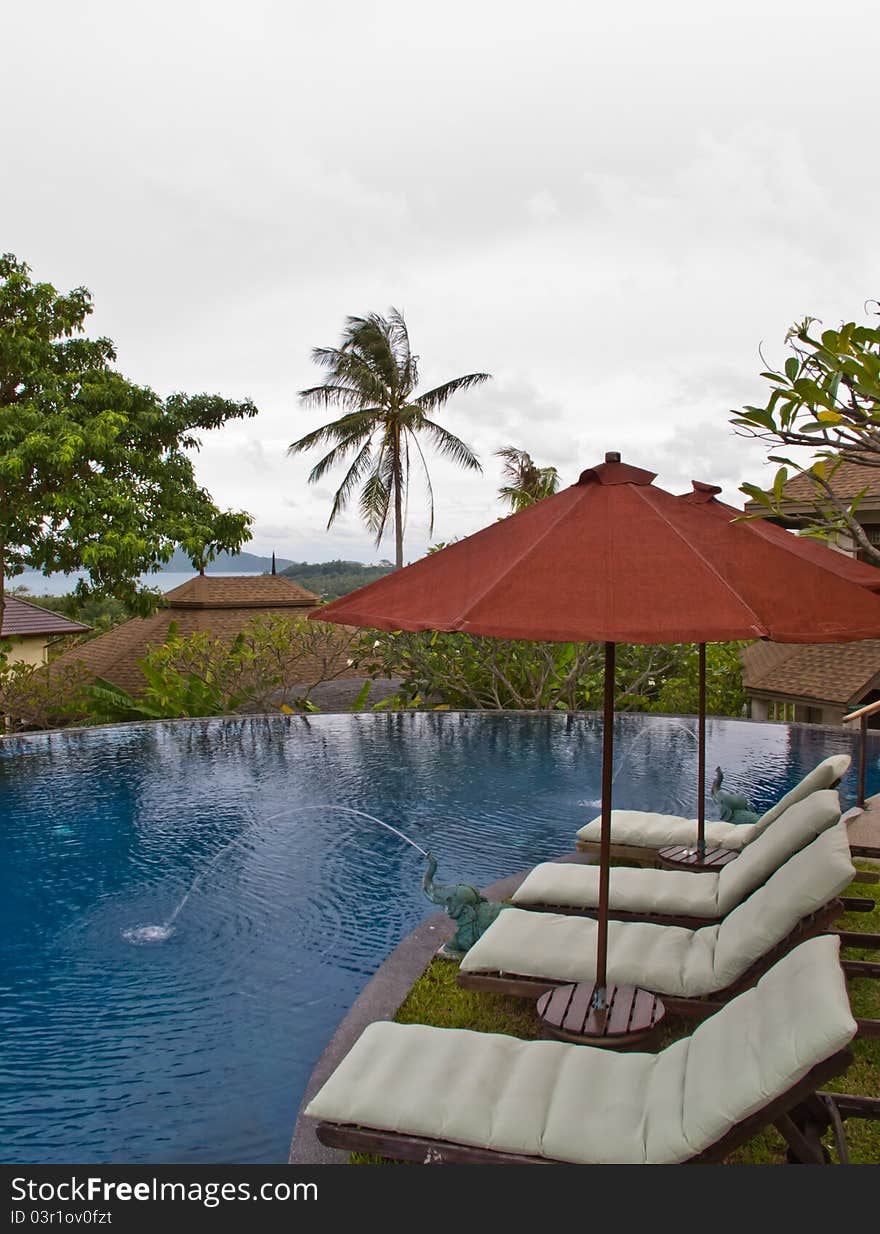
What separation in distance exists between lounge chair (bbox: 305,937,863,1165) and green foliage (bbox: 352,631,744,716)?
1277cm

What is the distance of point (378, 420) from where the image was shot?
33125 millimetres

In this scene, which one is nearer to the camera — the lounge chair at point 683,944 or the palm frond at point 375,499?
the lounge chair at point 683,944

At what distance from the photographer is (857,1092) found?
4.24 metres

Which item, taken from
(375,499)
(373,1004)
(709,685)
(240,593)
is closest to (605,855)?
(373,1004)

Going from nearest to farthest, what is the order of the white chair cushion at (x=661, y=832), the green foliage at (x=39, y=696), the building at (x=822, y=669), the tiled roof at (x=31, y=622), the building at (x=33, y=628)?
1. the white chair cushion at (x=661, y=832)
2. the building at (x=822, y=669)
3. the green foliage at (x=39, y=696)
4. the tiled roof at (x=31, y=622)
5. the building at (x=33, y=628)

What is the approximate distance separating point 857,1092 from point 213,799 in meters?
8.45

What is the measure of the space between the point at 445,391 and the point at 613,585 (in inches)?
1237

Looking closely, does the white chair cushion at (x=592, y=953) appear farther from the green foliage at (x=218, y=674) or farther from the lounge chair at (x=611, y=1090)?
the green foliage at (x=218, y=674)

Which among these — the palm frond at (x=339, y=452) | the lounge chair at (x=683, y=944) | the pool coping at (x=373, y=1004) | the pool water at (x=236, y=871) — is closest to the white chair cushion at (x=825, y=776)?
the lounge chair at (x=683, y=944)

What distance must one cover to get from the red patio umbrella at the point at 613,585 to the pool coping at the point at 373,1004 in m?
1.34

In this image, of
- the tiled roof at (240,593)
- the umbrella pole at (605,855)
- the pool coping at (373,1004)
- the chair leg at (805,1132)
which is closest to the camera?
the chair leg at (805,1132)

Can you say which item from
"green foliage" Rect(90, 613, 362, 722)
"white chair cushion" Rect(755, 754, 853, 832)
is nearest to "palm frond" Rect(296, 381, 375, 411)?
"green foliage" Rect(90, 613, 362, 722)

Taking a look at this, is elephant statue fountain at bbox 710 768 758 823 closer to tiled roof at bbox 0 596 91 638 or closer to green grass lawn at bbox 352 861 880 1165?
green grass lawn at bbox 352 861 880 1165

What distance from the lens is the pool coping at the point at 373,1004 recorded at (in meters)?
3.72
